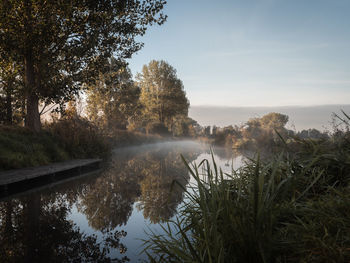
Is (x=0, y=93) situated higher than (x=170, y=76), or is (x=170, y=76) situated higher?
(x=170, y=76)

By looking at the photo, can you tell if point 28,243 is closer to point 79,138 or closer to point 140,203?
point 140,203

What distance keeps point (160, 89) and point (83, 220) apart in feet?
134

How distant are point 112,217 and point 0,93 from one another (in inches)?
550

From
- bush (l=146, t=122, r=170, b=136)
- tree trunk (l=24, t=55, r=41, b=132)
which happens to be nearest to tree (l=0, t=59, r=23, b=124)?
tree trunk (l=24, t=55, r=41, b=132)

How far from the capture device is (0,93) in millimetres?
14562

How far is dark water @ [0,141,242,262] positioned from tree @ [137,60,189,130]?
36.9 metres

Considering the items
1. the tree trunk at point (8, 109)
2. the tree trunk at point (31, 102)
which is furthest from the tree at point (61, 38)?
the tree trunk at point (8, 109)

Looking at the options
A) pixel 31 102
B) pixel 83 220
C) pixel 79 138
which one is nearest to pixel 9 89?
pixel 31 102

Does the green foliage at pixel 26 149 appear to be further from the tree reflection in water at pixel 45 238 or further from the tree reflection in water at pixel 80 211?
the tree reflection in water at pixel 45 238

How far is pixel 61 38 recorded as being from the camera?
11875mm

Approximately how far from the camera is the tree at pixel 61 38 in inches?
415

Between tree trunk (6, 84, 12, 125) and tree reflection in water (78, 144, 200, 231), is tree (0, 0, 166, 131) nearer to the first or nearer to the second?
tree trunk (6, 84, 12, 125)

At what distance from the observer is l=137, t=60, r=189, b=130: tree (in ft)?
144

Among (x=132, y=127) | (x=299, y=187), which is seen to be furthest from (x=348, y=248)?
(x=132, y=127)
